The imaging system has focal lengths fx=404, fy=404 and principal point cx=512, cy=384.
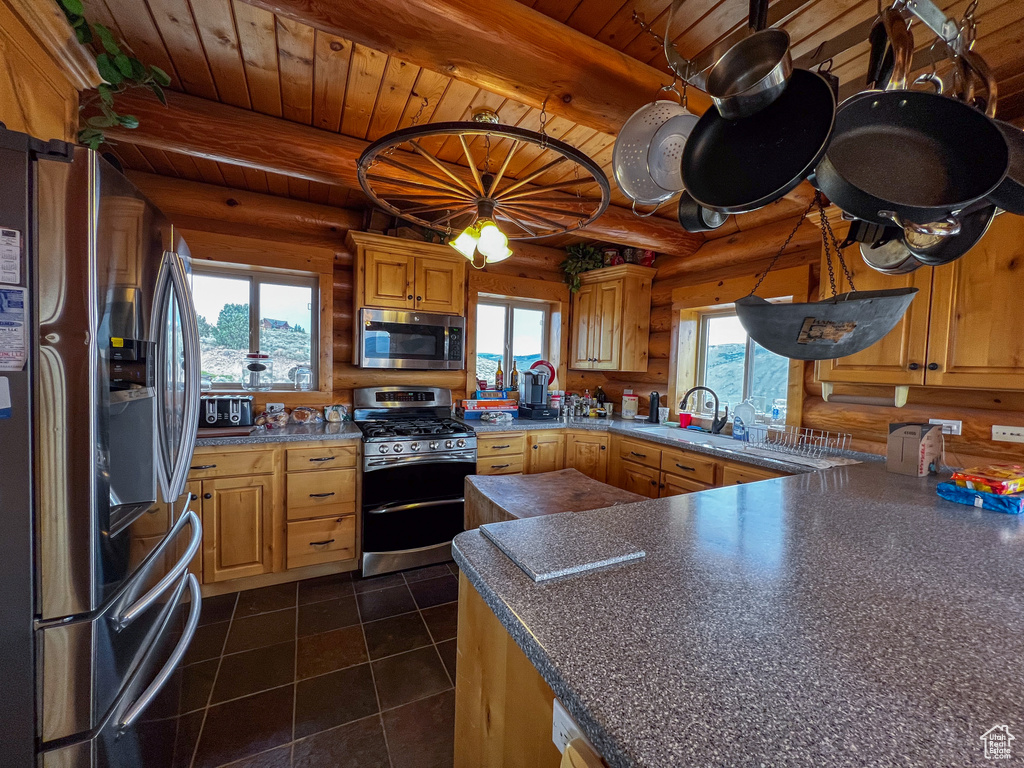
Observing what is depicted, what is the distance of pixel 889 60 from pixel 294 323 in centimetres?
345

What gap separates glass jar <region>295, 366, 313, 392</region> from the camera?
3.19 meters

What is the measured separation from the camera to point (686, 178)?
0.96 meters

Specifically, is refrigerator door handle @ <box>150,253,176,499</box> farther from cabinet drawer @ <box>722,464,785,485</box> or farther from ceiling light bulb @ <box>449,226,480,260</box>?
cabinet drawer @ <box>722,464,785,485</box>

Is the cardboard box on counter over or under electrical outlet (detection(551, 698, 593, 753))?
over

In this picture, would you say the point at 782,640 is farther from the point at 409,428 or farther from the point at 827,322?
the point at 409,428

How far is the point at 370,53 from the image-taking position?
164 centimetres

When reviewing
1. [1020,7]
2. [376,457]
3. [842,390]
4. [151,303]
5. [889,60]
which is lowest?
[376,457]

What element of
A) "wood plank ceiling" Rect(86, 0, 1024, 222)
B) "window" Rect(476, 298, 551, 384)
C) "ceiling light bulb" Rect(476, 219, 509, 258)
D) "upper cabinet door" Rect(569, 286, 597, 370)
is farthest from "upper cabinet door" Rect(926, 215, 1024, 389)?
"window" Rect(476, 298, 551, 384)

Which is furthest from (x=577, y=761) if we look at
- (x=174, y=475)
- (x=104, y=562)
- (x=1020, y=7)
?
(x=1020, y=7)

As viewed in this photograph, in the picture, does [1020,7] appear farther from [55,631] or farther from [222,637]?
[222,637]

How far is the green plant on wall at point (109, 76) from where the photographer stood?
1.39 metres

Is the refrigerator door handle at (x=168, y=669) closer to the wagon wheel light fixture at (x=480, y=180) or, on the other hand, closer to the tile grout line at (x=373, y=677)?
the tile grout line at (x=373, y=677)

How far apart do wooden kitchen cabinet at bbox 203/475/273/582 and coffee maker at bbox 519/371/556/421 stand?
2.01 m

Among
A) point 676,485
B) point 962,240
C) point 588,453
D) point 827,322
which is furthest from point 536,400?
point 962,240
